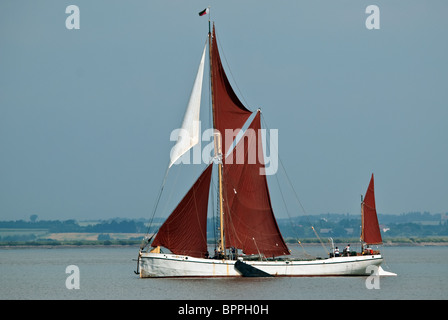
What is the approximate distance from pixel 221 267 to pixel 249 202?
5644 mm

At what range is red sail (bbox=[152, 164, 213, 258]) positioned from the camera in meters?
61.9

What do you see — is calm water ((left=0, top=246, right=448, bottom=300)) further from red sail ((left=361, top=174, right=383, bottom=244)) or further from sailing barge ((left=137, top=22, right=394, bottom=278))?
red sail ((left=361, top=174, right=383, bottom=244))

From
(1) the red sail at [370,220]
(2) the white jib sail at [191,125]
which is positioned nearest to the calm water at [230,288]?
(1) the red sail at [370,220]

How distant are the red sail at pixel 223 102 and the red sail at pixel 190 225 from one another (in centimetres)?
304

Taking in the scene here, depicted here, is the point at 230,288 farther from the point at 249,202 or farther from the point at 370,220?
the point at 370,220

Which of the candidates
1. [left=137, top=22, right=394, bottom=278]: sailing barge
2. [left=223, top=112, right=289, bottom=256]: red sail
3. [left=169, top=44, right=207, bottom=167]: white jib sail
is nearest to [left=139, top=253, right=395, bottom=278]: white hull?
[left=137, top=22, right=394, bottom=278]: sailing barge

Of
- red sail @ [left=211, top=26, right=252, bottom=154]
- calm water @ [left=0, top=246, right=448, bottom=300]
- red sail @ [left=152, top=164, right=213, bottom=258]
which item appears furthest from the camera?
red sail @ [left=211, top=26, right=252, bottom=154]

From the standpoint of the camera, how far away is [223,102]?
208 ft

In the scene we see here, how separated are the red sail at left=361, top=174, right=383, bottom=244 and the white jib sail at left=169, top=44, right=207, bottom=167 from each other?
1436 centimetres

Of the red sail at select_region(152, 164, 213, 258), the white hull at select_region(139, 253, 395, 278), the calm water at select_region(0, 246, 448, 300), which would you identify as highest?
the red sail at select_region(152, 164, 213, 258)

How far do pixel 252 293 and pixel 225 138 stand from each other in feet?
43.7

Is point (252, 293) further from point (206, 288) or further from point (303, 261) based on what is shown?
point (303, 261)

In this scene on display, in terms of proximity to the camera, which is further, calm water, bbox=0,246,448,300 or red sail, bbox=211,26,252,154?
red sail, bbox=211,26,252,154

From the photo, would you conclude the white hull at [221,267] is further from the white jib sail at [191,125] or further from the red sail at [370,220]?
the white jib sail at [191,125]
